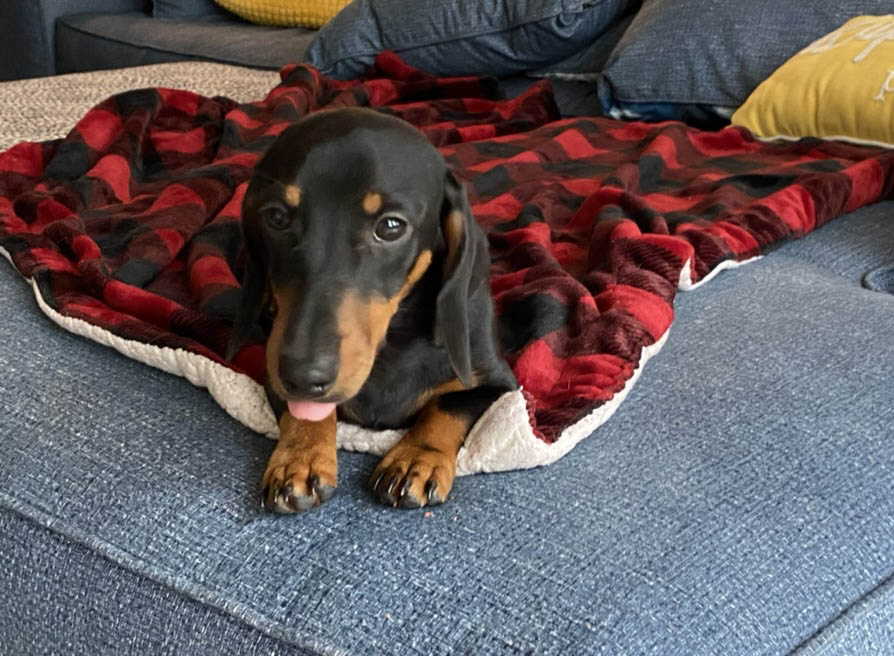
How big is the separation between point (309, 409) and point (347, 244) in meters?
0.19

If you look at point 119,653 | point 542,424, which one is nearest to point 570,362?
point 542,424

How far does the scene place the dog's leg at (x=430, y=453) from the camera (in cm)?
118

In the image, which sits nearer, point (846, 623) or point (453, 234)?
point (846, 623)

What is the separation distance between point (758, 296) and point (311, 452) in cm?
85

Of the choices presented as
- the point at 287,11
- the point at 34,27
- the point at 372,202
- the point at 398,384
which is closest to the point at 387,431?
the point at 398,384

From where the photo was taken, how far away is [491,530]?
113 centimetres

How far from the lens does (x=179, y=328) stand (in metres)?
1.56

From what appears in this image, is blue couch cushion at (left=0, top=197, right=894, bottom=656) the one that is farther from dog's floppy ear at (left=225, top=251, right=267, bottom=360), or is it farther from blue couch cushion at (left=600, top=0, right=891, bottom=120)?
blue couch cushion at (left=600, top=0, right=891, bottom=120)

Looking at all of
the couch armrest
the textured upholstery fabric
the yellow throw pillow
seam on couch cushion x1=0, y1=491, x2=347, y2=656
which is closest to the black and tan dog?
seam on couch cushion x1=0, y1=491, x2=347, y2=656

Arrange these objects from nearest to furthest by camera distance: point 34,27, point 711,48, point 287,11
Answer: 1. point 711,48
2. point 287,11
3. point 34,27

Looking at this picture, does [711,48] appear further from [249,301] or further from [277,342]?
[277,342]

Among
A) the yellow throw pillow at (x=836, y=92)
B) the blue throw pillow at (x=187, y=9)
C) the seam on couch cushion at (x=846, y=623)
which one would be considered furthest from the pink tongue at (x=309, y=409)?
the blue throw pillow at (x=187, y=9)

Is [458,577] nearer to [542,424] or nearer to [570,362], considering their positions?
[542,424]

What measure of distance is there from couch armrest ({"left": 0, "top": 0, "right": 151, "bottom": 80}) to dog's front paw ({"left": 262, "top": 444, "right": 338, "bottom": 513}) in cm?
425
